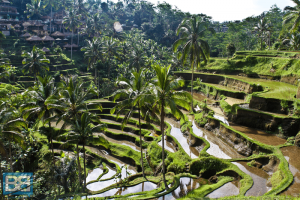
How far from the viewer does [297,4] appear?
26031mm

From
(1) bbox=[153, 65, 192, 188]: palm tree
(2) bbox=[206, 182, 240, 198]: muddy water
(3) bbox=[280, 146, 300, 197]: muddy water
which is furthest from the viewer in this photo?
(1) bbox=[153, 65, 192, 188]: palm tree

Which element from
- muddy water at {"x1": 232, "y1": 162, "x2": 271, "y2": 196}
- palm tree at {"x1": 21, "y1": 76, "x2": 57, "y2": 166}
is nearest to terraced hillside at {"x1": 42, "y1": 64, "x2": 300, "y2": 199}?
muddy water at {"x1": 232, "y1": 162, "x2": 271, "y2": 196}

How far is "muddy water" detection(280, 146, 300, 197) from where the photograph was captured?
1359cm

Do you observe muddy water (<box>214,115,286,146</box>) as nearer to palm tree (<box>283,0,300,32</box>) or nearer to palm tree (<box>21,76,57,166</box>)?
palm tree (<box>283,0,300,32</box>)

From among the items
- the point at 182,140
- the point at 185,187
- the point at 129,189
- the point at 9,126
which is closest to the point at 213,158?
the point at 185,187

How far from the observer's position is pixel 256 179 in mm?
16656

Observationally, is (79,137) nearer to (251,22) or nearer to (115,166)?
(115,166)

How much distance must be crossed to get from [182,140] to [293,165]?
12.6m

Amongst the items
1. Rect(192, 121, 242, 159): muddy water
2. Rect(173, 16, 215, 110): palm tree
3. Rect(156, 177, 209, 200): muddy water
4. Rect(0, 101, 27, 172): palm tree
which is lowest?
Rect(156, 177, 209, 200): muddy water

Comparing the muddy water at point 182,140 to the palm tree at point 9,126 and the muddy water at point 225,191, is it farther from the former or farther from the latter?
the palm tree at point 9,126

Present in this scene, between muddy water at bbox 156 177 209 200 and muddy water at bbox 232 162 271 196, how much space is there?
348 cm

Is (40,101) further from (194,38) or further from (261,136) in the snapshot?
(261,136)

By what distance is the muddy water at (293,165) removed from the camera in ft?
44.6

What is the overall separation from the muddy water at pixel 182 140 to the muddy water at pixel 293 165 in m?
8.27
